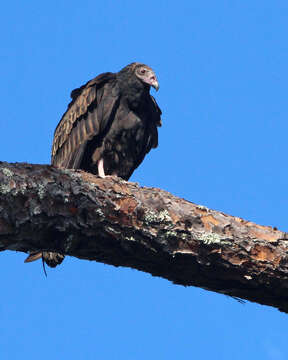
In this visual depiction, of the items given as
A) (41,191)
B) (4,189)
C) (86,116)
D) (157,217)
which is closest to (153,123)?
(86,116)

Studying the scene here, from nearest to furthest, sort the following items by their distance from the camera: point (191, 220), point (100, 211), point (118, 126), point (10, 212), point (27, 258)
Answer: point (10, 212), point (100, 211), point (191, 220), point (27, 258), point (118, 126)

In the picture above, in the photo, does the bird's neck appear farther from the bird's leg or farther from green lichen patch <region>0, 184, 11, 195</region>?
green lichen patch <region>0, 184, 11, 195</region>

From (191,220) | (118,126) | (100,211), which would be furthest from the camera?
(118,126)

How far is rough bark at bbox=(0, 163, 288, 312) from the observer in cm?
298

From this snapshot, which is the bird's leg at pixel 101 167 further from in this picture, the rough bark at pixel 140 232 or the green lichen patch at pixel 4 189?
the green lichen patch at pixel 4 189

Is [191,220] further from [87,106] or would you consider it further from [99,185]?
[87,106]

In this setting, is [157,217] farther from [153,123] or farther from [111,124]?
[153,123]

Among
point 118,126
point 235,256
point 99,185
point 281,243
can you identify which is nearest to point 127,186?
point 99,185

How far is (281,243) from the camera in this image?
3.45m

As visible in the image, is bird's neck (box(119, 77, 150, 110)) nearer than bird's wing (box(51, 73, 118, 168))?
No

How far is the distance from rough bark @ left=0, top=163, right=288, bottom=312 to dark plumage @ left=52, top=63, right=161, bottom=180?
8.15 ft

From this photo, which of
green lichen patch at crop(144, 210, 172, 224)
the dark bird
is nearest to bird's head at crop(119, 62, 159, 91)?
the dark bird

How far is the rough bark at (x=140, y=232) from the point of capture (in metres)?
2.98

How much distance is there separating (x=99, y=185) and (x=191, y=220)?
514mm
